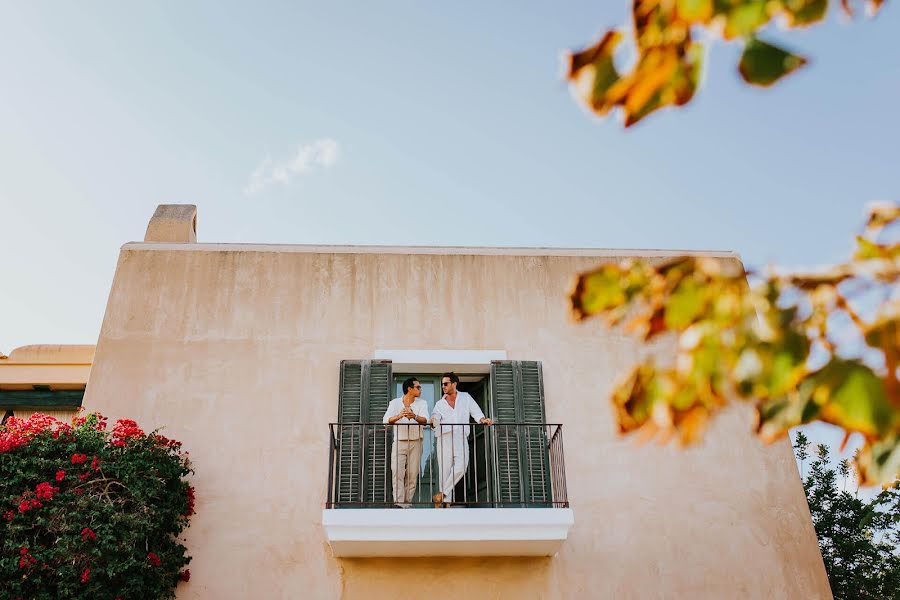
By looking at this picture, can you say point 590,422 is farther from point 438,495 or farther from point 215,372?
point 215,372

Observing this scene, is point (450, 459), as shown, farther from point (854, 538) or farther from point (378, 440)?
point (854, 538)

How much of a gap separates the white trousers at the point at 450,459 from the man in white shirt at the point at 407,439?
0.88 feet

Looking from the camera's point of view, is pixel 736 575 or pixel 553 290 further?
pixel 553 290

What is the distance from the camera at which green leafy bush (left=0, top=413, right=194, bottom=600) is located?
7.49 metres

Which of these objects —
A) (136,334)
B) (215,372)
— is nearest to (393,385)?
(215,372)

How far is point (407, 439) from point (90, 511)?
329 cm

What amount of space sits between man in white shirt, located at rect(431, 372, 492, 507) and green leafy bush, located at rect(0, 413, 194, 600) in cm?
283

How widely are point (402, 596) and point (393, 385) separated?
2564mm

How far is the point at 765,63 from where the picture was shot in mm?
1573

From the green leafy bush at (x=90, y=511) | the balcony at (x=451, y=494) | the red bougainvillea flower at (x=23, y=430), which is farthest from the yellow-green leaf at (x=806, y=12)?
the red bougainvillea flower at (x=23, y=430)

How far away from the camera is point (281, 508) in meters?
8.81

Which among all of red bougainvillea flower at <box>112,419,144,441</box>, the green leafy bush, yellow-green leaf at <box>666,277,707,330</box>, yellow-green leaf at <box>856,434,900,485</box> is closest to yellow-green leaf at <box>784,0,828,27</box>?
yellow-green leaf at <box>666,277,707,330</box>

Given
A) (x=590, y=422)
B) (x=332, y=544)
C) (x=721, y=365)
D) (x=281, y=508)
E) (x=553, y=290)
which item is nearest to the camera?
(x=721, y=365)

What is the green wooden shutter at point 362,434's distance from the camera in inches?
337
